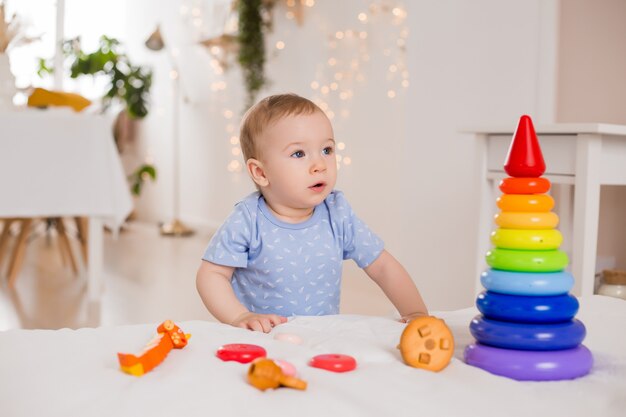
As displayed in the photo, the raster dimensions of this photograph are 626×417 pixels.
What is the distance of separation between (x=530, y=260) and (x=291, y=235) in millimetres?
591

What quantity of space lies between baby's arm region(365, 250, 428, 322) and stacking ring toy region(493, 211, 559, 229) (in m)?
0.44

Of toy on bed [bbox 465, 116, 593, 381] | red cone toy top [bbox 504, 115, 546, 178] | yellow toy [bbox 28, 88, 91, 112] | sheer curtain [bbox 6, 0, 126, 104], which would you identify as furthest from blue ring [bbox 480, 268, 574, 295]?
sheer curtain [bbox 6, 0, 126, 104]

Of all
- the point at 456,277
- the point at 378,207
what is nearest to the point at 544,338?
the point at 456,277

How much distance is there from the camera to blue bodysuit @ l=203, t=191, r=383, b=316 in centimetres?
130

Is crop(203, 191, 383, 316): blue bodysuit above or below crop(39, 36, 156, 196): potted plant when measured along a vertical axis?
below

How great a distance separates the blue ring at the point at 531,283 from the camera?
2.57 feet

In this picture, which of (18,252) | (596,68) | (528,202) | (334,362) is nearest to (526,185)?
(528,202)

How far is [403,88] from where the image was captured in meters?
3.46

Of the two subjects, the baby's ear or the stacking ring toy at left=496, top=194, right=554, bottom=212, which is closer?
the stacking ring toy at left=496, top=194, right=554, bottom=212

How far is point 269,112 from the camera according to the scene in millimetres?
1298

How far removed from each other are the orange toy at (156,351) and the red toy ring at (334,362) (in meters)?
0.15

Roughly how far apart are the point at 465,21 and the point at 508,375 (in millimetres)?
2128

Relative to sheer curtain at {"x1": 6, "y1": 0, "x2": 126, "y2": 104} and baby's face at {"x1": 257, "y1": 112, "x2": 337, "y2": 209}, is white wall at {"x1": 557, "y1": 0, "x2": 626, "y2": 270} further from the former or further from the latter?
sheer curtain at {"x1": 6, "y1": 0, "x2": 126, "y2": 104}

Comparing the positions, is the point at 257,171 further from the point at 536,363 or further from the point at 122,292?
the point at 122,292
